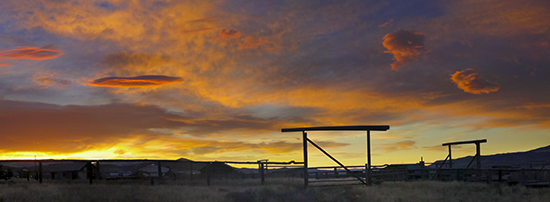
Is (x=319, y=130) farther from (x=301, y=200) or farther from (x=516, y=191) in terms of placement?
(x=516, y=191)

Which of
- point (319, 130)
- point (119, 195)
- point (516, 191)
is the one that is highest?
point (319, 130)

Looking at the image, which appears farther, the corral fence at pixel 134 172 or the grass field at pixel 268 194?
the corral fence at pixel 134 172

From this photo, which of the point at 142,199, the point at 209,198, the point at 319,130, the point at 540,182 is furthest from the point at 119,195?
the point at 540,182

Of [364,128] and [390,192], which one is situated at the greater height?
[364,128]

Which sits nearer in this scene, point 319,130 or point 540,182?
point 319,130

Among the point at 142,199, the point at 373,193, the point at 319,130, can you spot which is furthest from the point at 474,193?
the point at 142,199

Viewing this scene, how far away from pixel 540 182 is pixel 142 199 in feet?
83.9

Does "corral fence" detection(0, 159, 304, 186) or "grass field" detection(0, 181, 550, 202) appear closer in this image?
"grass field" detection(0, 181, 550, 202)

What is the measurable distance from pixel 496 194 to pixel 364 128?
839 cm

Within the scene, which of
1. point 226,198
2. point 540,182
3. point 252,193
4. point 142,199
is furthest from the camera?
point 540,182

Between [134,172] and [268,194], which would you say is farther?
[134,172]

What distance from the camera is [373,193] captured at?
21.1 meters

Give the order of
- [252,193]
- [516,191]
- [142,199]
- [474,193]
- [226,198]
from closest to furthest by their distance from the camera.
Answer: [142,199] < [226,198] < [252,193] < [474,193] < [516,191]

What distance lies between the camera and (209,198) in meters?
18.7
